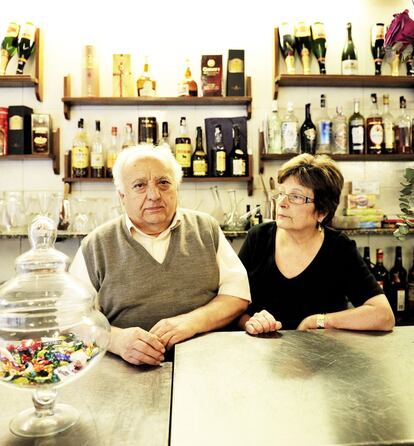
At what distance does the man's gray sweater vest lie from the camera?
5.44ft

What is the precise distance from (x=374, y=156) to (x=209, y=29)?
1.32 m

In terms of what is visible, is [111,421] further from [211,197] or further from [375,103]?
[375,103]

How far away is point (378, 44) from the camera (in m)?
3.01

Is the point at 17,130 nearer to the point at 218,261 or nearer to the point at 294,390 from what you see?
the point at 218,261

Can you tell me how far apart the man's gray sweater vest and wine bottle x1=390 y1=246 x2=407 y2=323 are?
1.69 meters

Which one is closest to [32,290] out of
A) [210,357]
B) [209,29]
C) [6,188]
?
[210,357]

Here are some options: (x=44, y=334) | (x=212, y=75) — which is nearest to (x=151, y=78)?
(x=212, y=75)

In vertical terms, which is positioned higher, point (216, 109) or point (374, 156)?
point (216, 109)

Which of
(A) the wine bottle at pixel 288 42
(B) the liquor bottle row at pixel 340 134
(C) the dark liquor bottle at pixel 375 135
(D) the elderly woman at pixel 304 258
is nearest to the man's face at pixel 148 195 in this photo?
(D) the elderly woman at pixel 304 258

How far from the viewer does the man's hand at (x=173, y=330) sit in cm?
141

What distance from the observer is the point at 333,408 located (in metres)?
0.88

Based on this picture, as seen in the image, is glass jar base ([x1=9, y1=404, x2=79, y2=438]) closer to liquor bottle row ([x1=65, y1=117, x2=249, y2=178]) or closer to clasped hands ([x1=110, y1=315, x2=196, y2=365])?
clasped hands ([x1=110, y1=315, x2=196, y2=365])

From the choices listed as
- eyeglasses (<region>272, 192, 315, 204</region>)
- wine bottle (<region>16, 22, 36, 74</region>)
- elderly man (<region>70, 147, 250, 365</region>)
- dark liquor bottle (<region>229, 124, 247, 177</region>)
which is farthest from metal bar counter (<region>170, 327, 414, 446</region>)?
wine bottle (<region>16, 22, 36, 74</region>)

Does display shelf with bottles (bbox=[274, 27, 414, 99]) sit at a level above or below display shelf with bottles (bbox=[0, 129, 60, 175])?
above
